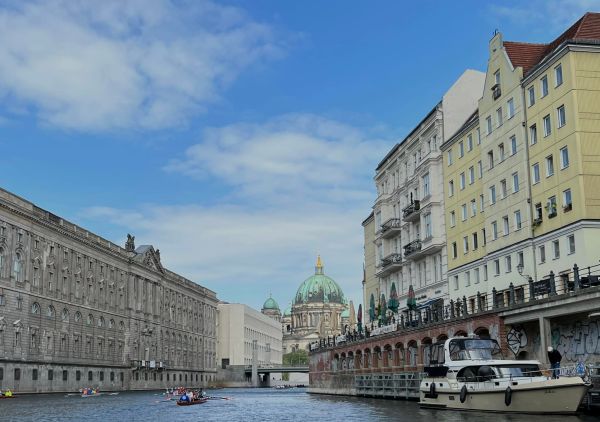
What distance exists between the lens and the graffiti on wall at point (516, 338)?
51812 mm

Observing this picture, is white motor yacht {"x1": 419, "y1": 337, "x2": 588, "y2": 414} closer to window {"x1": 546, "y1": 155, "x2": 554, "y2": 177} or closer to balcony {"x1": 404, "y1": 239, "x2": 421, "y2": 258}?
window {"x1": 546, "y1": 155, "x2": 554, "y2": 177}

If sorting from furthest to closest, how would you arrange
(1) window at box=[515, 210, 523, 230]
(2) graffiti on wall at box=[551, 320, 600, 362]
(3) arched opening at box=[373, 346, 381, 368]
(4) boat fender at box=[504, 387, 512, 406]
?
(3) arched opening at box=[373, 346, 381, 368], (1) window at box=[515, 210, 523, 230], (2) graffiti on wall at box=[551, 320, 600, 362], (4) boat fender at box=[504, 387, 512, 406]

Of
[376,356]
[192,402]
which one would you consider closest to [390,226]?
[376,356]

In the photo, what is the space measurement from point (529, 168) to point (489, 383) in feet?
70.3

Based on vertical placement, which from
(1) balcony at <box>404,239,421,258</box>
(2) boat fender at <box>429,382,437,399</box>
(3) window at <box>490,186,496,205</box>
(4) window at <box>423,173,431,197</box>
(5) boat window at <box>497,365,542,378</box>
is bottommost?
(2) boat fender at <box>429,382,437,399</box>

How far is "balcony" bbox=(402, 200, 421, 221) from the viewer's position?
272 ft

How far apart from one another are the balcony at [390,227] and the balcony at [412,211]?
3761 millimetres

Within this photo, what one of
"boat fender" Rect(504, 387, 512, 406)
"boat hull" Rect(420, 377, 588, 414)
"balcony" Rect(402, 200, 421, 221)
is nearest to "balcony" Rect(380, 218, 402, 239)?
"balcony" Rect(402, 200, 421, 221)

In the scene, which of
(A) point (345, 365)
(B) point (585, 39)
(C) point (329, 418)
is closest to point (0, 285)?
(A) point (345, 365)

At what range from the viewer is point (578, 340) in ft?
152

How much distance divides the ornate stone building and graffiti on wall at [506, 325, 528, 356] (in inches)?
2692

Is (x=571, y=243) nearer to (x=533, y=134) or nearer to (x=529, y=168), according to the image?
(x=529, y=168)

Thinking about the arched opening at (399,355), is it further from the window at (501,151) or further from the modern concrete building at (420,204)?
the window at (501,151)

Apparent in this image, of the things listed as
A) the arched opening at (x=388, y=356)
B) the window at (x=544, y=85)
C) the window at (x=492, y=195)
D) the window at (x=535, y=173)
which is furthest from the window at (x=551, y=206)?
the arched opening at (x=388, y=356)
